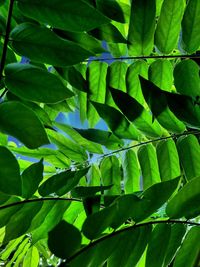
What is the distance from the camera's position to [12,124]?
755mm

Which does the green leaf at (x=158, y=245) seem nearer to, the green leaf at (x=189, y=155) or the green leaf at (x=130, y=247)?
the green leaf at (x=130, y=247)

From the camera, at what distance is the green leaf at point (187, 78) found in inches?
41.0

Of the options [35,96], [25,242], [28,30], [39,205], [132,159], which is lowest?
Result: [25,242]

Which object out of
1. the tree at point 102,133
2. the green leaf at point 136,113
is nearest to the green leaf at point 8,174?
the tree at point 102,133

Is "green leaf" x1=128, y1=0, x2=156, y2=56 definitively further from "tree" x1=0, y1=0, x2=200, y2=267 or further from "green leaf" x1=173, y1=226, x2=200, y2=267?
"green leaf" x1=173, y1=226, x2=200, y2=267

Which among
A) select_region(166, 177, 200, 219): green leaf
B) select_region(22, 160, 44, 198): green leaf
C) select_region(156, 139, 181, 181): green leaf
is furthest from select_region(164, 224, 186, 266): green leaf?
select_region(22, 160, 44, 198): green leaf

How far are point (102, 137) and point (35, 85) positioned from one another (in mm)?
356

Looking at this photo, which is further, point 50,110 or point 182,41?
point 50,110

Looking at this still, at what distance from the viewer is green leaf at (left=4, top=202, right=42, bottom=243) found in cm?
92

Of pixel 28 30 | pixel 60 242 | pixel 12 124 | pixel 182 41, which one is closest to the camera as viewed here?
pixel 60 242

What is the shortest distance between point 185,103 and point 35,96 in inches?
14.0

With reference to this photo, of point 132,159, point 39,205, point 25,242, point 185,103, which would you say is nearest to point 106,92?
point 132,159

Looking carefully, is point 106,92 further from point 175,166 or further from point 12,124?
point 12,124

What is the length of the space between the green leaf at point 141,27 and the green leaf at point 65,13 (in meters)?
0.24
